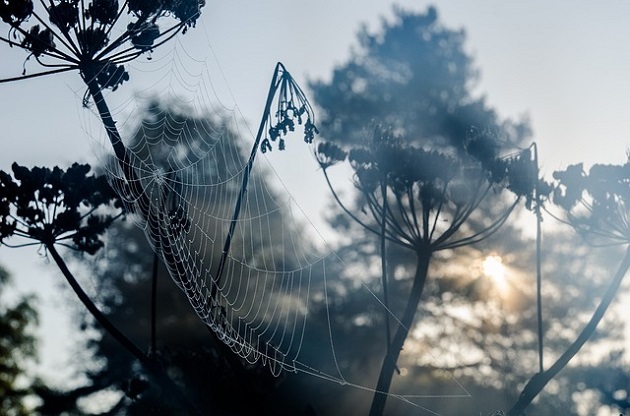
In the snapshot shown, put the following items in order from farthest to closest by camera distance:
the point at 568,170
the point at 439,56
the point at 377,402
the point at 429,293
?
the point at 439,56
the point at 429,293
the point at 568,170
the point at 377,402

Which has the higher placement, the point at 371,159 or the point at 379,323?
the point at 379,323

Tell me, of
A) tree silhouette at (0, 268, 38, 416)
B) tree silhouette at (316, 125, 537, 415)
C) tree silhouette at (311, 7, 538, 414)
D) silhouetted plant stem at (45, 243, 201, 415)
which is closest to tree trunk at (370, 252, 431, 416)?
tree silhouette at (316, 125, 537, 415)

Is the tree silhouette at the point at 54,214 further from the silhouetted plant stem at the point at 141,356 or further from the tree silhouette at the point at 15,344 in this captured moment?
the tree silhouette at the point at 15,344

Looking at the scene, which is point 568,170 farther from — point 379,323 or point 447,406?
point 379,323

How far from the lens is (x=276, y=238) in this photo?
1373 inches

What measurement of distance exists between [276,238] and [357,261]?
15.9ft

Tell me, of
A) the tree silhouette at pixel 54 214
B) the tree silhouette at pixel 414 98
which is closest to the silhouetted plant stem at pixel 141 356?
the tree silhouette at pixel 54 214

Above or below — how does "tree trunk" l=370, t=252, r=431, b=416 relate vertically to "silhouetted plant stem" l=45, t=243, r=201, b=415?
above

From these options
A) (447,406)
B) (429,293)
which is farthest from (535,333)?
(447,406)

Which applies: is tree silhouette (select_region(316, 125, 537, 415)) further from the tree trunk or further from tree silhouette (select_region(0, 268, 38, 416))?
tree silhouette (select_region(0, 268, 38, 416))

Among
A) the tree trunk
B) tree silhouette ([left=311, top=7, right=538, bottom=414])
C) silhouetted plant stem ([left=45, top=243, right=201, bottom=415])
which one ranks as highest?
tree silhouette ([left=311, top=7, right=538, bottom=414])

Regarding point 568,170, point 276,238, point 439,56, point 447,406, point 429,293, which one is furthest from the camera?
point 439,56

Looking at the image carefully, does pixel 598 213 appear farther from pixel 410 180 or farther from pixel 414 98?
pixel 414 98

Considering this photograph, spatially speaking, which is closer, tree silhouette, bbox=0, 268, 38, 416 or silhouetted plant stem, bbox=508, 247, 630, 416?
silhouetted plant stem, bbox=508, 247, 630, 416
